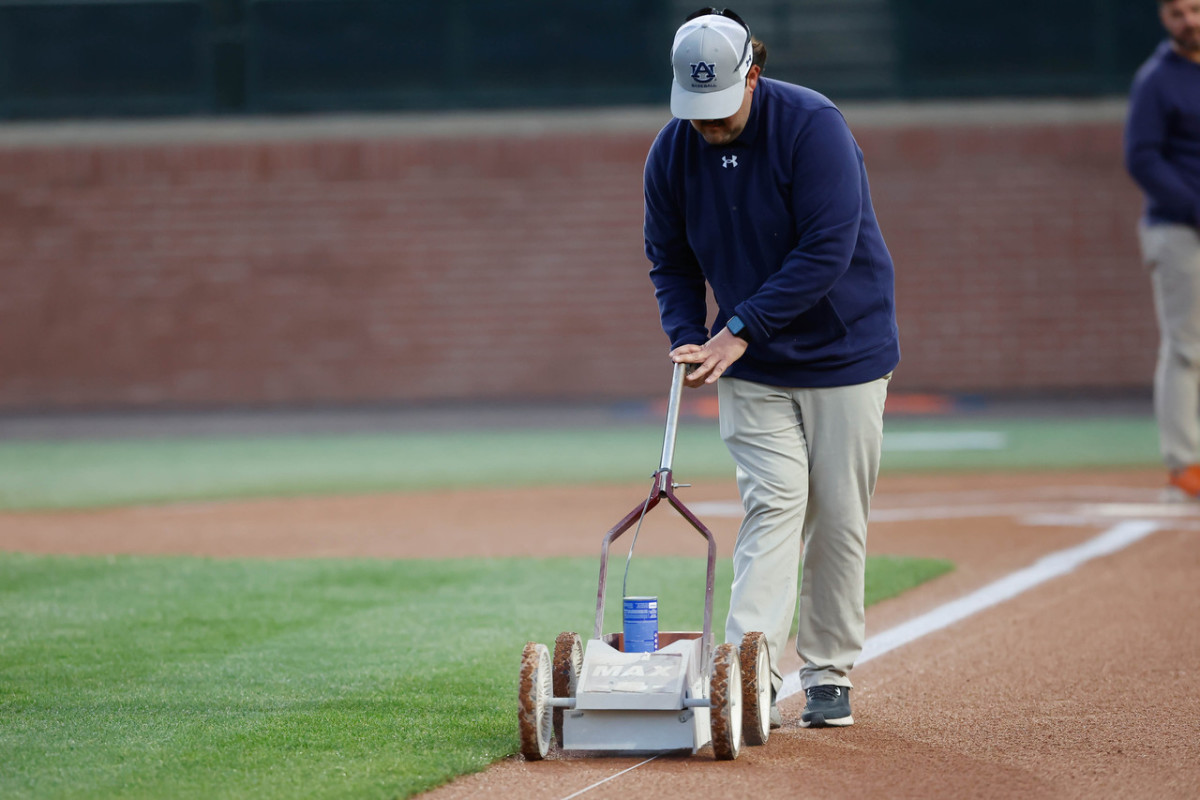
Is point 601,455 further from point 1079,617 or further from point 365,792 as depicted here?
point 365,792

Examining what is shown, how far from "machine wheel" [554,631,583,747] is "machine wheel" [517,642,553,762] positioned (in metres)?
0.09

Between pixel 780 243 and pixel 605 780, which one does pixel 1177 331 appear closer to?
pixel 780 243

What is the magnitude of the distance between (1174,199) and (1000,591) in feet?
10.2

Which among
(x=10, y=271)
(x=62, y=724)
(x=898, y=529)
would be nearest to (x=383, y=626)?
(x=62, y=724)

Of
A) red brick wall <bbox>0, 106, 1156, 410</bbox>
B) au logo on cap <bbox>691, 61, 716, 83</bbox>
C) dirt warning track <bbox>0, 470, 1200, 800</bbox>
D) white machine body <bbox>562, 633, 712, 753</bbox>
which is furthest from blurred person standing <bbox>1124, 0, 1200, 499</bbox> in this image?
red brick wall <bbox>0, 106, 1156, 410</bbox>

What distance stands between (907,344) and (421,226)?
5939mm

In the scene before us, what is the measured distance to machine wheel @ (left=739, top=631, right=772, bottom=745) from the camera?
4.18 meters

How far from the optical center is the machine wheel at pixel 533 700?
404 centimetres

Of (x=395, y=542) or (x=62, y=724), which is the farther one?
(x=395, y=542)

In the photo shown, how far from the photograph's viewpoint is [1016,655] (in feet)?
18.7

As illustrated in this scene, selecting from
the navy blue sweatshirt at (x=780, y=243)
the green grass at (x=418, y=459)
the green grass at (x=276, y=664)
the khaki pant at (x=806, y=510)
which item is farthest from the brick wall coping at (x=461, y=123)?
the khaki pant at (x=806, y=510)

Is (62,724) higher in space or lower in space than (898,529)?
higher

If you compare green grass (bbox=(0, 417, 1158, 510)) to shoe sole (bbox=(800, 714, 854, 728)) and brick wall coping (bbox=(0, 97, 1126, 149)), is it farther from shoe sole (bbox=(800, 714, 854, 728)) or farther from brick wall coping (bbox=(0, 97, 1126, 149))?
shoe sole (bbox=(800, 714, 854, 728))

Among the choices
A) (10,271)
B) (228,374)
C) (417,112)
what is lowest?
(228,374)
